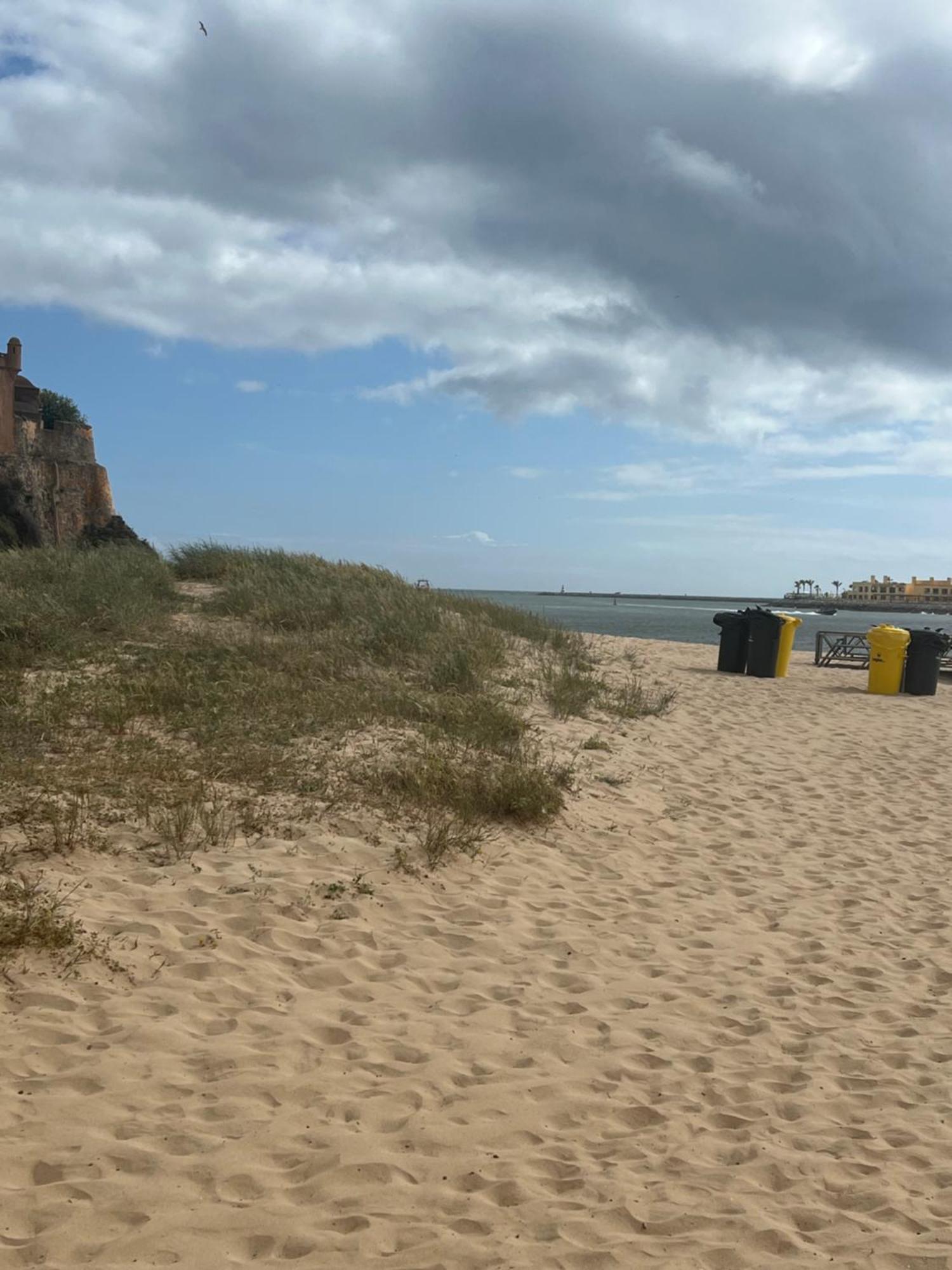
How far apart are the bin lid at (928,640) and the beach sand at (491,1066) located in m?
12.2

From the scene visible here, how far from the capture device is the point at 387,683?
424 inches

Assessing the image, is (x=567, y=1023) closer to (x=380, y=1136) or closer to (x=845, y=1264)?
(x=380, y=1136)

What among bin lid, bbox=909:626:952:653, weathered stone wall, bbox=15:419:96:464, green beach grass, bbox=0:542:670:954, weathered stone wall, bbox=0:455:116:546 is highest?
weathered stone wall, bbox=15:419:96:464

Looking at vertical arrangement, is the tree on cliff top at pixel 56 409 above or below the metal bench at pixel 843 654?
above

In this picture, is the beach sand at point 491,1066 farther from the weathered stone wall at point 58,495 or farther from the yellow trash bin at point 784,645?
the weathered stone wall at point 58,495

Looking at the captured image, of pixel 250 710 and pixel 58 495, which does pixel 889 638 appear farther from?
pixel 58 495

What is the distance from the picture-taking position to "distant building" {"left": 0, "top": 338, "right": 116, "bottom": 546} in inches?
845

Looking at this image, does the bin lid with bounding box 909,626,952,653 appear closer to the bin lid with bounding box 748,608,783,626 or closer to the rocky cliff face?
the bin lid with bounding box 748,608,783,626

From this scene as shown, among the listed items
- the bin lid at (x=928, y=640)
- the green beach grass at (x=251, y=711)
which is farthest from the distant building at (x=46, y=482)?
the bin lid at (x=928, y=640)

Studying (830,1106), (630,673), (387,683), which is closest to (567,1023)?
(830,1106)

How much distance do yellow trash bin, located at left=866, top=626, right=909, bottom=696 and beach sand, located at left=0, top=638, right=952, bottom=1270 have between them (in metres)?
11.8

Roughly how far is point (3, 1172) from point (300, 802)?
12.7 ft

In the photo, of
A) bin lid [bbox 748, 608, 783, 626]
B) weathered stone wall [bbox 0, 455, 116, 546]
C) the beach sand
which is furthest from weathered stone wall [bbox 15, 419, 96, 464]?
the beach sand

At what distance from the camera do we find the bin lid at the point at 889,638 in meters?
18.4
